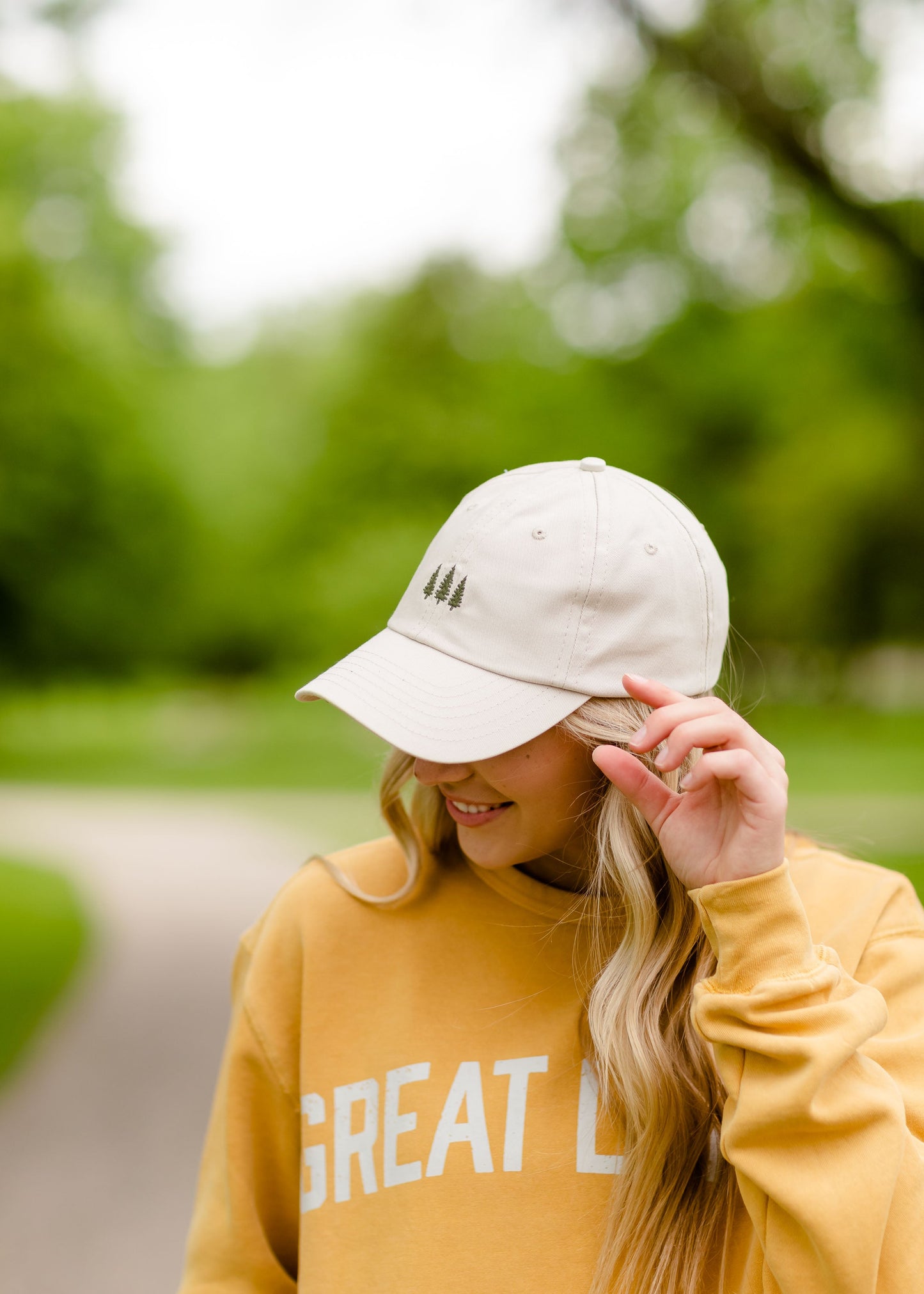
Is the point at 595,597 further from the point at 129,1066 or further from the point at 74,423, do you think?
the point at 74,423

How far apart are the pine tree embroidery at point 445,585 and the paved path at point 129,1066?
345 cm

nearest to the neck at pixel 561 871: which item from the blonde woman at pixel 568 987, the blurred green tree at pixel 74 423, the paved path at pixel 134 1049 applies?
the blonde woman at pixel 568 987

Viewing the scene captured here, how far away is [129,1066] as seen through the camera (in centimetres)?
605

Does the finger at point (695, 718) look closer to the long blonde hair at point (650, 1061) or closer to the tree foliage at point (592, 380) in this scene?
the long blonde hair at point (650, 1061)

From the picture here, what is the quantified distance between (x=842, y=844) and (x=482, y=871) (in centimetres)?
55

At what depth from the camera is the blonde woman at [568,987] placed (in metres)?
1.26

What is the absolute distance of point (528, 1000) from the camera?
1.57 meters

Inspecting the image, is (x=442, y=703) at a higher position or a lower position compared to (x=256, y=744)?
higher

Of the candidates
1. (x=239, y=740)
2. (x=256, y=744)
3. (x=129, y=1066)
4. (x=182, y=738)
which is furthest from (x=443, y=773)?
(x=182, y=738)

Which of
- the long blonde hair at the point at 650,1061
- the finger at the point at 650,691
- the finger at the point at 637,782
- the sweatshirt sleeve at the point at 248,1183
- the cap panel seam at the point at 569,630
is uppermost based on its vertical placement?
the cap panel seam at the point at 569,630

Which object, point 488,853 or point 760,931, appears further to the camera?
point 488,853

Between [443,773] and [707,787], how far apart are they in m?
0.34

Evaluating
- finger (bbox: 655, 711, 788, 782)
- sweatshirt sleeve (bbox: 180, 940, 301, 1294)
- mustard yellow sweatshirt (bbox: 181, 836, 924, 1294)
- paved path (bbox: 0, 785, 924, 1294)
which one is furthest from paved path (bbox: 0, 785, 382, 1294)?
finger (bbox: 655, 711, 788, 782)

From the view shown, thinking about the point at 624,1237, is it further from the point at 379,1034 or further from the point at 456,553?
the point at 456,553
